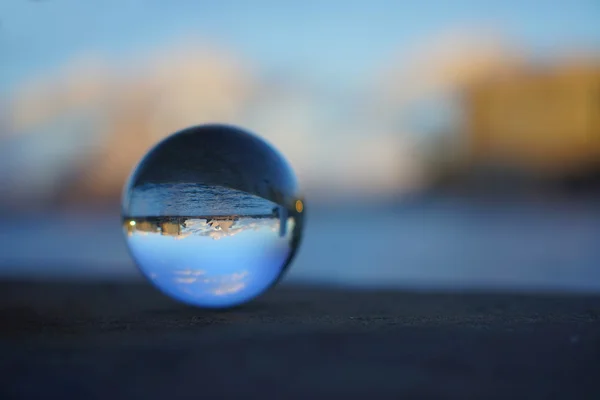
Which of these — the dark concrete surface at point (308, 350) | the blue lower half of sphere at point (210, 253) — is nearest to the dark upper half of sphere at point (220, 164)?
the blue lower half of sphere at point (210, 253)

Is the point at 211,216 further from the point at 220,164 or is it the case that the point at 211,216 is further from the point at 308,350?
the point at 308,350

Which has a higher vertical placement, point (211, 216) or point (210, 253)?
point (211, 216)

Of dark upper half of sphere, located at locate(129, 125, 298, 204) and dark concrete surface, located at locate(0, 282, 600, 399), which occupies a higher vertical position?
dark upper half of sphere, located at locate(129, 125, 298, 204)

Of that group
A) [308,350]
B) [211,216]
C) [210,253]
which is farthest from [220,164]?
[308,350]

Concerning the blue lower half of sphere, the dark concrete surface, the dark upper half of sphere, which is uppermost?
the dark upper half of sphere

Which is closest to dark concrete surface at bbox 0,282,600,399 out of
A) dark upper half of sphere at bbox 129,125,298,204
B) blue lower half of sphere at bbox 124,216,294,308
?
blue lower half of sphere at bbox 124,216,294,308

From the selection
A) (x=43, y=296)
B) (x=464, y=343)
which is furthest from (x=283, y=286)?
(x=464, y=343)

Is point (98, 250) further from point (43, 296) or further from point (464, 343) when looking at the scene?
point (464, 343)

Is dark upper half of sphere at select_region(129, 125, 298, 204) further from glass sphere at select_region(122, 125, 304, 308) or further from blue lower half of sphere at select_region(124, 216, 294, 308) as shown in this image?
blue lower half of sphere at select_region(124, 216, 294, 308)
